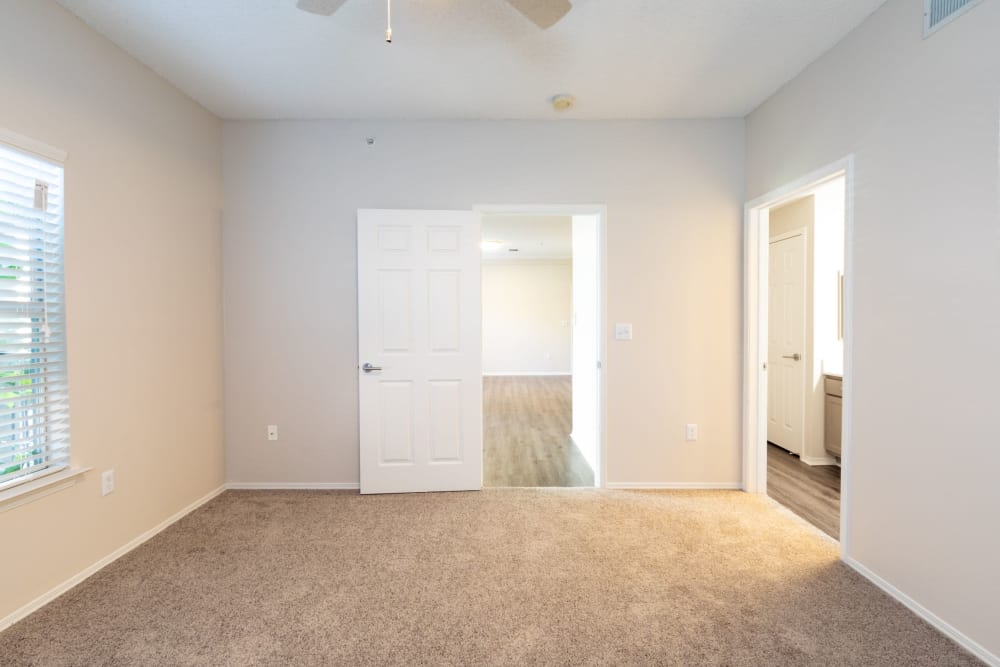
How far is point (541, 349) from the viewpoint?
392 inches

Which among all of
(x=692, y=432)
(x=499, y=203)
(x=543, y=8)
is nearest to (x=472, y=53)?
(x=543, y=8)

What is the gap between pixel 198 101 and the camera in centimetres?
292

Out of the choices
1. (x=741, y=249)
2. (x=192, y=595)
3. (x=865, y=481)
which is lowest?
(x=192, y=595)

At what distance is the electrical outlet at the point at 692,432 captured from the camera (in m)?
3.24

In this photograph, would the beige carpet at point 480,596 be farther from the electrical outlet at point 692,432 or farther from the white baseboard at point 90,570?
the electrical outlet at point 692,432

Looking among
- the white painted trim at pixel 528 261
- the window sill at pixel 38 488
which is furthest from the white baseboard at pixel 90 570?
the white painted trim at pixel 528 261

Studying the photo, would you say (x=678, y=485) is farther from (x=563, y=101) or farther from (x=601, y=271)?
(x=563, y=101)

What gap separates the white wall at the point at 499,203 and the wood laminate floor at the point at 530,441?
0.62m

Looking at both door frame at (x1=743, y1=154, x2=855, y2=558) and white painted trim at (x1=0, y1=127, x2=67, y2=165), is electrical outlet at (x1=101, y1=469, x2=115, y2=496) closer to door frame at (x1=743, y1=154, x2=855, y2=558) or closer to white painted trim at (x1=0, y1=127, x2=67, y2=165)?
white painted trim at (x1=0, y1=127, x2=67, y2=165)

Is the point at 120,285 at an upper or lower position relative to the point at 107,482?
upper

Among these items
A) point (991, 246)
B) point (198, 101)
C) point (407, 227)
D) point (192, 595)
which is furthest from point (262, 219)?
point (991, 246)

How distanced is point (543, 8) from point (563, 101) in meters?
1.34

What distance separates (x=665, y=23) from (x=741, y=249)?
5.55 feet

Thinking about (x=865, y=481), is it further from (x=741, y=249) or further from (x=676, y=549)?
(x=741, y=249)
